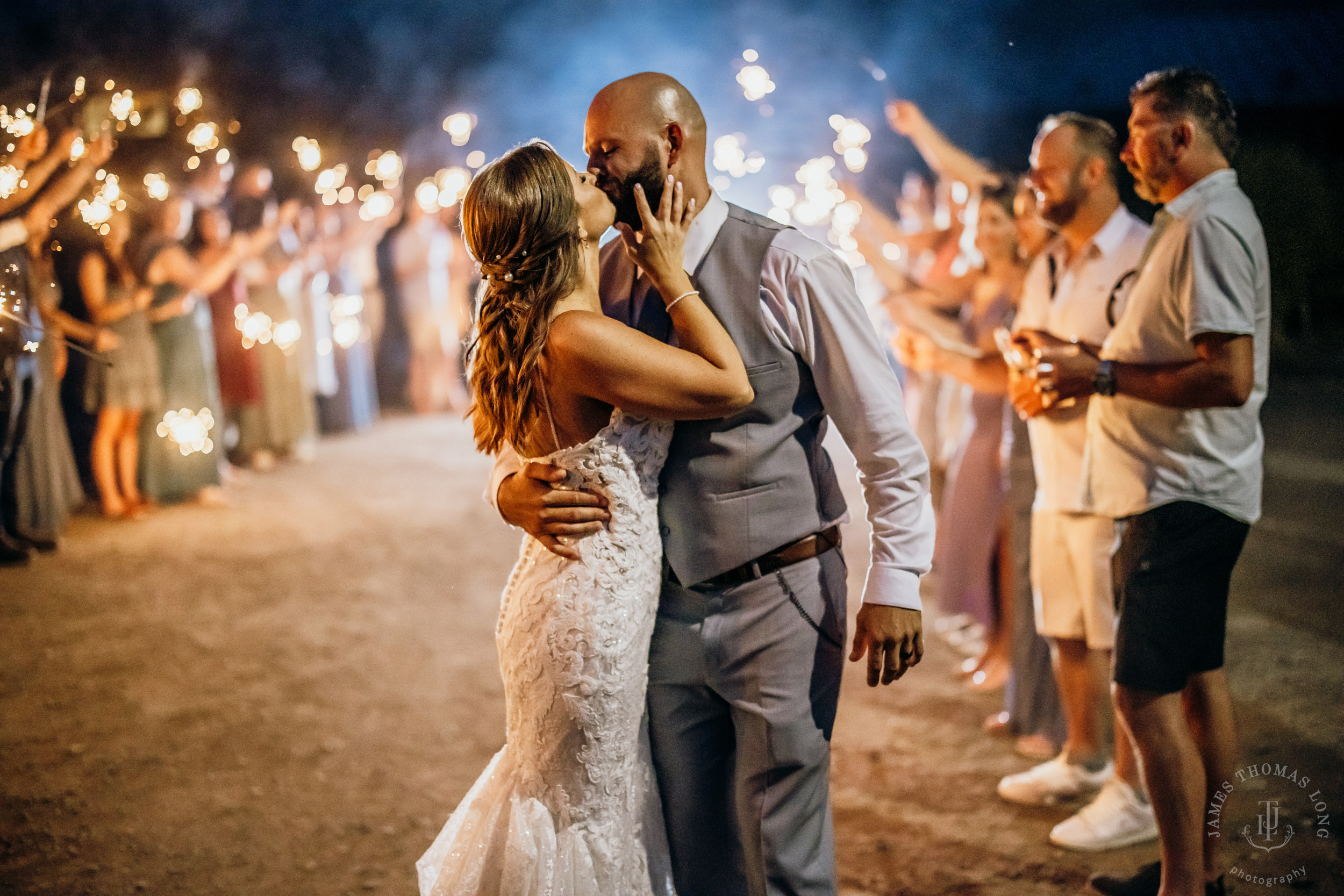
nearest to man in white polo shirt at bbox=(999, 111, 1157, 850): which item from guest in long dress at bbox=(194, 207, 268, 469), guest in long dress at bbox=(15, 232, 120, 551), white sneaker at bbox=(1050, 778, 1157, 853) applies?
white sneaker at bbox=(1050, 778, 1157, 853)

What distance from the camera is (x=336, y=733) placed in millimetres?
3723

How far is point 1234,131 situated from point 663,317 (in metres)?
1.61

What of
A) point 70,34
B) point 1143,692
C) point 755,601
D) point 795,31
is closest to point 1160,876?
point 1143,692

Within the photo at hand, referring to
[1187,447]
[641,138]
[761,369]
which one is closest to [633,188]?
→ [641,138]

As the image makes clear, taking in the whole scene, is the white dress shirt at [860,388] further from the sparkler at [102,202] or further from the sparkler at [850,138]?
the sparkler at [850,138]

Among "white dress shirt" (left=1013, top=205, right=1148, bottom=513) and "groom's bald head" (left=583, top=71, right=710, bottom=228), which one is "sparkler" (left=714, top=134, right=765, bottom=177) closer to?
"white dress shirt" (left=1013, top=205, right=1148, bottom=513)

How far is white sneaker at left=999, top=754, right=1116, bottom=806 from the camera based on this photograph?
314cm

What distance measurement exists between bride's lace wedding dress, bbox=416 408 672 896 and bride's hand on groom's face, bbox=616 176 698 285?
0.30 meters

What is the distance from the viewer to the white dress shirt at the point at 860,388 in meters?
1.82

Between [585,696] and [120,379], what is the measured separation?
6.18m

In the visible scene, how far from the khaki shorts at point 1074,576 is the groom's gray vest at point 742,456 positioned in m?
1.44
